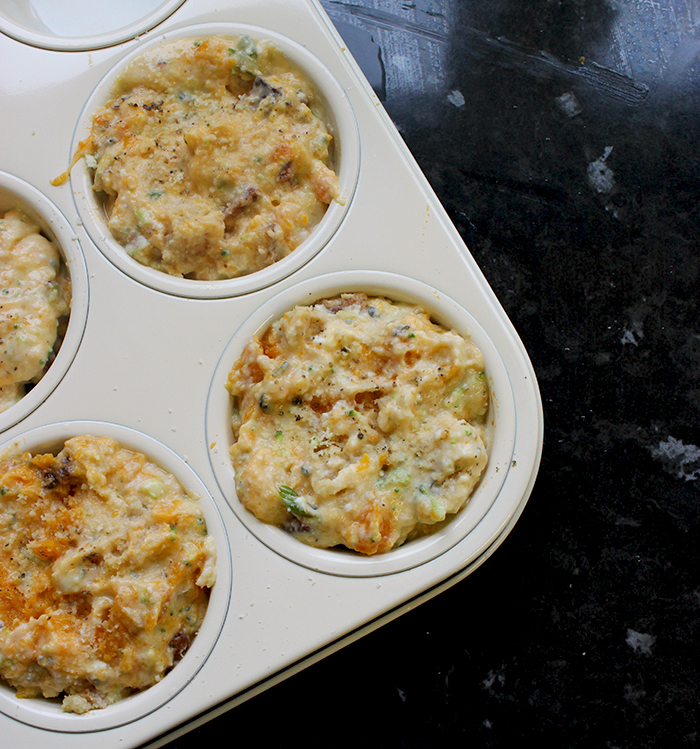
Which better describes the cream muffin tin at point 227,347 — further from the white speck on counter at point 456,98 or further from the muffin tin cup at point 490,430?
the white speck on counter at point 456,98

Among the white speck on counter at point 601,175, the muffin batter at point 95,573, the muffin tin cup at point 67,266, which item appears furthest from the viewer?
the white speck on counter at point 601,175

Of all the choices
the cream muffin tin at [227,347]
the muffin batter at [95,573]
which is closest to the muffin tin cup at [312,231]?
the cream muffin tin at [227,347]

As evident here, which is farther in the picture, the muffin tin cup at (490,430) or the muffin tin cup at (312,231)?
the muffin tin cup at (312,231)

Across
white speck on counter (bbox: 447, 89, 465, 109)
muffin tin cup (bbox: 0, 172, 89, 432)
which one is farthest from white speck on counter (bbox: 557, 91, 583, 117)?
muffin tin cup (bbox: 0, 172, 89, 432)

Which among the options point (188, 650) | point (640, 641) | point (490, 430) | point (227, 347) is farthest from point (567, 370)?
point (188, 650)

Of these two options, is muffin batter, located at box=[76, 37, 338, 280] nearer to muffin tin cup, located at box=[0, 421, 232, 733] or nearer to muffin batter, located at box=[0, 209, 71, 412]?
muffin batter, located at box=[0, 209, 71, 412]
